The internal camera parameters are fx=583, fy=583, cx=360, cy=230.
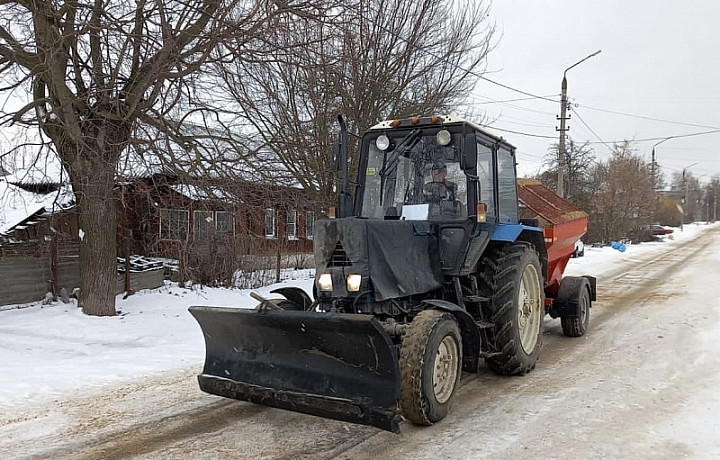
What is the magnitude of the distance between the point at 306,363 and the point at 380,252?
1.06 meters

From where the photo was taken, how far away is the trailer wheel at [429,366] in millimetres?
Result: 4238

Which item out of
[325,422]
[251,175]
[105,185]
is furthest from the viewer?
[251,175]

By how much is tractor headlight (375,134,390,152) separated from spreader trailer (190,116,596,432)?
15 mm

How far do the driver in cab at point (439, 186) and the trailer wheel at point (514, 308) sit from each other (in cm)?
84

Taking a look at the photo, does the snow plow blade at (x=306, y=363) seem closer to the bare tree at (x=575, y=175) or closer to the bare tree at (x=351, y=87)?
the bare tree at (x=351, y=87)

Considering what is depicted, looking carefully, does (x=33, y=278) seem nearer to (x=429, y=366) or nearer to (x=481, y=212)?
(x=481, y=212)

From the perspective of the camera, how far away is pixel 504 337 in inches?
223

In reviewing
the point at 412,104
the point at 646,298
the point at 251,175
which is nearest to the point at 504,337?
the point at 251,175

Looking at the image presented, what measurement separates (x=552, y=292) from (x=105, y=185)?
6.64 m

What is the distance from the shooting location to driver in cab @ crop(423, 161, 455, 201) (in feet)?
18.9

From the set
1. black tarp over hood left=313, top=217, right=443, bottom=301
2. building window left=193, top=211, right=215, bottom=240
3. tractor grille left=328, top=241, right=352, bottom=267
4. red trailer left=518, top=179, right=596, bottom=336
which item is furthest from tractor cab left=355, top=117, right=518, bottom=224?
building window left=193, top=211, right=215, bottom=240

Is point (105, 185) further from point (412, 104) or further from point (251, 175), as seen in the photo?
point (412, 104)

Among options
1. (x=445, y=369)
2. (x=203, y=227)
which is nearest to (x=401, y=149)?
(x=445, y=369)

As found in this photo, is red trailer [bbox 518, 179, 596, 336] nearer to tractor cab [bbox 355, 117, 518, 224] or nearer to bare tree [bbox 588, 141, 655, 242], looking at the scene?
tractor cab [bbox 355, 117, 518, 224]
